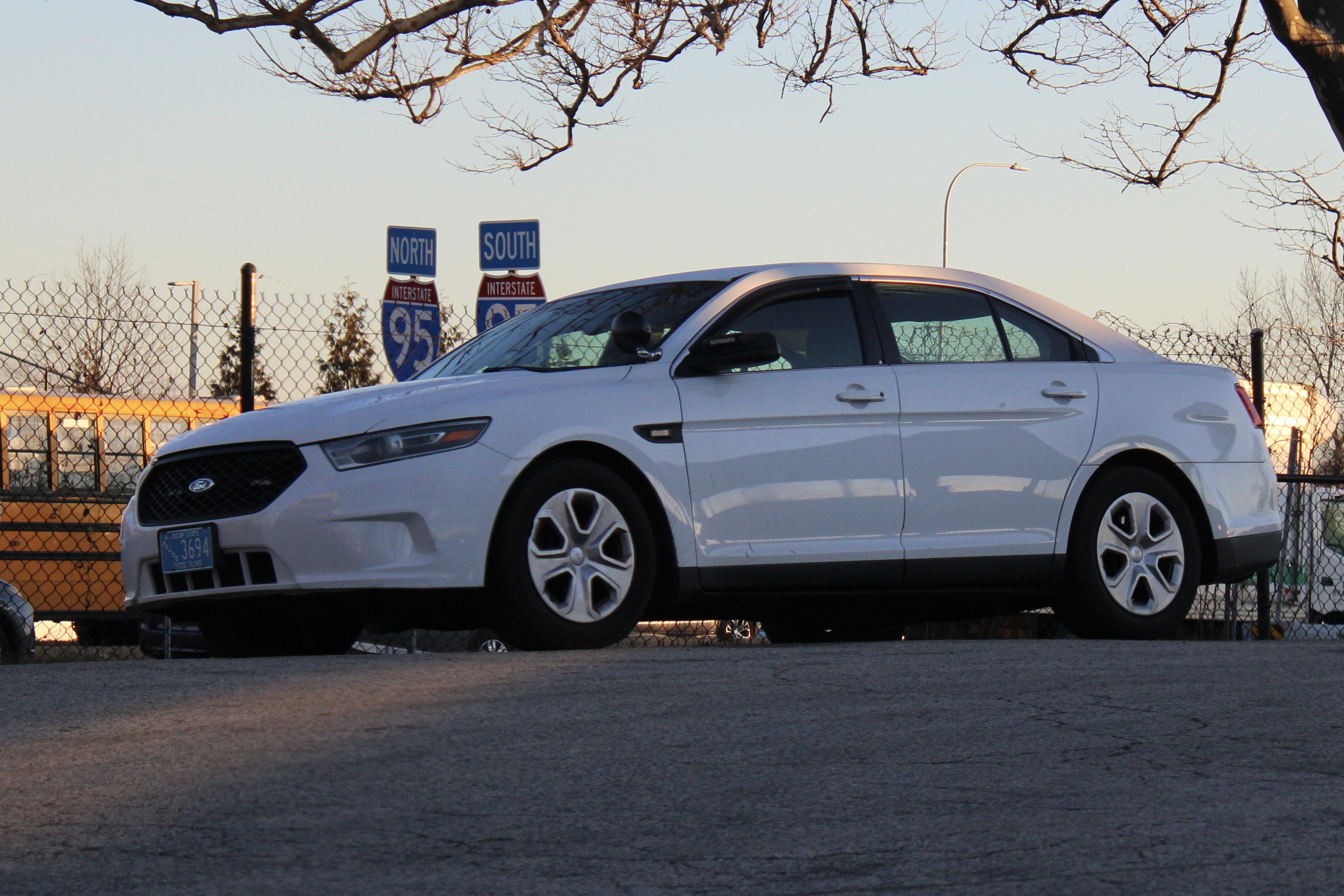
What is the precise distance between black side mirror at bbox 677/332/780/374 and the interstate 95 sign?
4.56 metres

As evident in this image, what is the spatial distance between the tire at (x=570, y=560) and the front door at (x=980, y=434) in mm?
1274

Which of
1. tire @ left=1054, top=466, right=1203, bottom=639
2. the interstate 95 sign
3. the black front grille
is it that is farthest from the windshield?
the interstate 95 sign

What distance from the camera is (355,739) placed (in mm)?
4340

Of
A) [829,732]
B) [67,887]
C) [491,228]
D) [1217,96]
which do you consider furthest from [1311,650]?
[1217,96]

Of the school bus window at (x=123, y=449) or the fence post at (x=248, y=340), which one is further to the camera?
the school bus window at (x=123, y=449)

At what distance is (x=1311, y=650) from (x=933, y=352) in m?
1.98

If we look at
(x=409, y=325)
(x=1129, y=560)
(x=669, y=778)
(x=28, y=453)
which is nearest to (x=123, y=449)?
(x=28, y=453)

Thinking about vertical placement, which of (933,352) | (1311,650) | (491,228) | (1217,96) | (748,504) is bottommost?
(1311,650)

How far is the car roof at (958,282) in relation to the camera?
24.4 ft

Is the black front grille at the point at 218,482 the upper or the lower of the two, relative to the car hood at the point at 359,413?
lower

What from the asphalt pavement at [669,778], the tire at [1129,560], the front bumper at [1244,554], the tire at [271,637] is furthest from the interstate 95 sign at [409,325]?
the asphalt pavement at [669,778]

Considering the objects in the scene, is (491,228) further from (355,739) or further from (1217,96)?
(355,739)

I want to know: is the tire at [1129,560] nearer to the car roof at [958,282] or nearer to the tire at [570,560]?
the car roof at [958,282]

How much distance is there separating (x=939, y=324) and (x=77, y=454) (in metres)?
10.3
